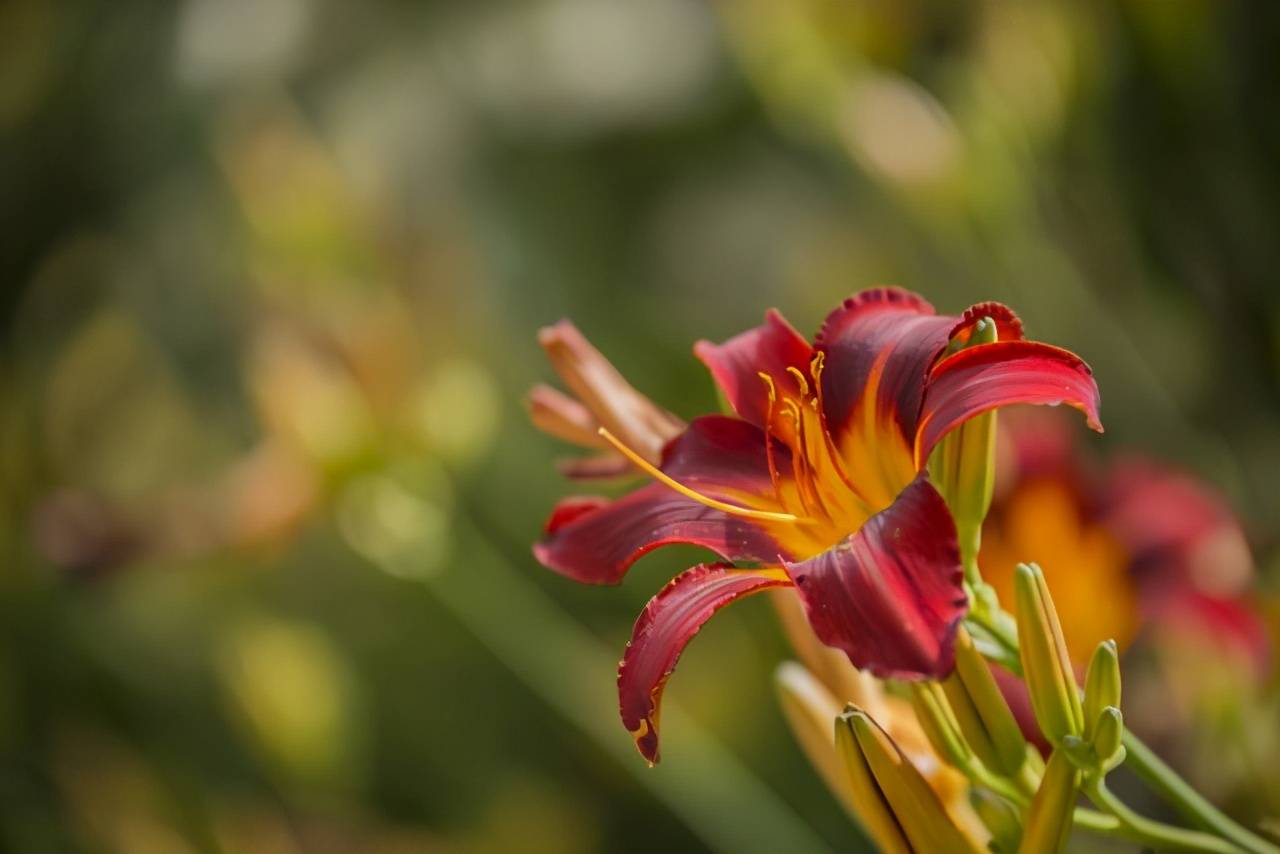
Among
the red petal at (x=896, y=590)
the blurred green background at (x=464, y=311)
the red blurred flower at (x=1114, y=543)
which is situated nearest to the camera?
the red petal at (x=896, y=590)

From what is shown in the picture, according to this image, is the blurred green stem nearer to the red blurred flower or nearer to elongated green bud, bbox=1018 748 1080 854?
elongated green bud, bbox=1018 748 1080 854

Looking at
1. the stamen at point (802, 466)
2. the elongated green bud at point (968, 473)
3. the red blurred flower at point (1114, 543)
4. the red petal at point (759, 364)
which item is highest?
the red petal at point (759, 364)

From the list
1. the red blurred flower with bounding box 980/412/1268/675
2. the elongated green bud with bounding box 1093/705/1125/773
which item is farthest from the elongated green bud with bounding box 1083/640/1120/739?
the red blurred flower with bounding box 980/412/1268/675


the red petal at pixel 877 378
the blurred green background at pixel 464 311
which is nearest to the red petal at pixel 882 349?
the red petal at pixel 877 378

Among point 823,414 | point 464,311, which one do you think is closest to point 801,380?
point 823,414

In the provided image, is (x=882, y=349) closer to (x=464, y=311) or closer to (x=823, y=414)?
(x=823, y=414)

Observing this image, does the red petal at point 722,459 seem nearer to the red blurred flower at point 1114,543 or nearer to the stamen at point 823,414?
the stamen at point 823,414
